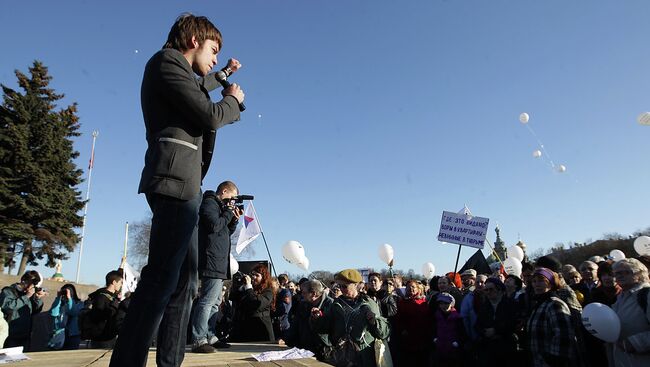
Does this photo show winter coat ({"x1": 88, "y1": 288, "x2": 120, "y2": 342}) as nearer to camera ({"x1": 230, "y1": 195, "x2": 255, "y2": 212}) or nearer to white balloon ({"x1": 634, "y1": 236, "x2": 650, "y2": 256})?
camera ({"x1": 230, "y1": 195, "x2": 255, "y2": 212})

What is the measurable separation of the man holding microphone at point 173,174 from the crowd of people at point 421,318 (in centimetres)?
239

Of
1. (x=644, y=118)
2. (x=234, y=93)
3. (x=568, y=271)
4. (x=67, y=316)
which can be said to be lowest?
(x=67, y=316)

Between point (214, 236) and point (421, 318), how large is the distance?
13.0 feet

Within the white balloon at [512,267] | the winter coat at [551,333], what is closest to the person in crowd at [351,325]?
the winter coat at [551,333]

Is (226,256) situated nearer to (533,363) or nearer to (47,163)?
(533,363)

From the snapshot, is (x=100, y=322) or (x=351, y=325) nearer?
(x=351, y=325)

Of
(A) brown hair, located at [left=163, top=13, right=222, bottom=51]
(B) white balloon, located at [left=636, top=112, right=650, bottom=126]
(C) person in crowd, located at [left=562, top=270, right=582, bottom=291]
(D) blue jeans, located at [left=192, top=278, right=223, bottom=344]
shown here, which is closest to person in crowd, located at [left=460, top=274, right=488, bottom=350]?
(C) person in crowd, located at [left=562, top=270, right=582, bottom=291]

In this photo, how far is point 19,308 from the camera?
297 inches

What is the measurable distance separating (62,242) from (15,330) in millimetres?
23841

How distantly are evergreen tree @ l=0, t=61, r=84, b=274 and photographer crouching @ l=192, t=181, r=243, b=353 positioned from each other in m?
26.3

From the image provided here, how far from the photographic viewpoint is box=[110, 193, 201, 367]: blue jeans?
1.75 m

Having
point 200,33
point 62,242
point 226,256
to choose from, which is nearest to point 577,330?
point 226,256

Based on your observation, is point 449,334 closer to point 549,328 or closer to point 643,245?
point 549,328

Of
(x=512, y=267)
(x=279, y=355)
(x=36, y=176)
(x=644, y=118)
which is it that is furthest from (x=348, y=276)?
(x=36, y=176)
